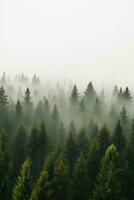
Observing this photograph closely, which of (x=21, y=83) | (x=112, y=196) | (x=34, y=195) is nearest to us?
(x=34, y=195)

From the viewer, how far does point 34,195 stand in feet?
168

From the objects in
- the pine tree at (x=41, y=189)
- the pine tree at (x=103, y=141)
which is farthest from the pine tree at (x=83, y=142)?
the pine tree at (x=41, y=189)

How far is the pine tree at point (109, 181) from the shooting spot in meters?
55.8

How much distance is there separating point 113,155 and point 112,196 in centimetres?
643

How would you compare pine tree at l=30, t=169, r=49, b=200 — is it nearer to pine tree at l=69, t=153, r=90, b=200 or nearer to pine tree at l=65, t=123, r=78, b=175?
pine tree at l=69, t=153, r=90, b=200

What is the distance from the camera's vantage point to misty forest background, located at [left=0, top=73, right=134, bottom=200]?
5619 cm

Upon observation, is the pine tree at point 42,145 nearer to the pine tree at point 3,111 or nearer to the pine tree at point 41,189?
the pine tree at point 3,111

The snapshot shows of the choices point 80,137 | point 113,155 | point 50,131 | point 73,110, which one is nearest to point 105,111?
point 73,110

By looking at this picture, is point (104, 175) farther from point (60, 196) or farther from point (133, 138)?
point (133, 138)

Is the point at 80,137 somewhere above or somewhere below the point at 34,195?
above

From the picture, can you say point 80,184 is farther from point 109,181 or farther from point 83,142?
point 83,142

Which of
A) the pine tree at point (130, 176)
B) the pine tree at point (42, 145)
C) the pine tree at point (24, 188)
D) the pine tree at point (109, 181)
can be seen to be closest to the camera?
the pine tree at point (24, 188)

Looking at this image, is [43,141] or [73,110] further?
[73,110]

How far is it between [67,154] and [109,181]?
1937 cm
